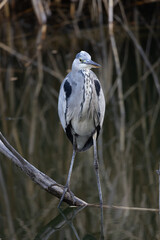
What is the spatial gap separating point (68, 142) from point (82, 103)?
146cm

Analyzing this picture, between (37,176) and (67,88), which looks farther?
(67,88)

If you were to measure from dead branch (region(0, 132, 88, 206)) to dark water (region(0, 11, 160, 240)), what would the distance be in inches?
3.4

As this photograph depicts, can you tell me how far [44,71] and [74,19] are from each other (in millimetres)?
2364

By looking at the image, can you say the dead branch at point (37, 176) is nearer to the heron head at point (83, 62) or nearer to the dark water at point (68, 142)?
the dark water at point (68, 142)

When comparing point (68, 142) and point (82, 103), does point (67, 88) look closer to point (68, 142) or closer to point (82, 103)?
point (82, 103)

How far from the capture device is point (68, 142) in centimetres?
475

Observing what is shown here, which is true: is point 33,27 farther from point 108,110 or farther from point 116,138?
point 116,138

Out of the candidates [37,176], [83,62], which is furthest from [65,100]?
[37,176]

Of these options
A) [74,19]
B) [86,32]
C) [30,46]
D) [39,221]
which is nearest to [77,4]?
[74,19]

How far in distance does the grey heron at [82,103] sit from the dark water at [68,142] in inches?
10.1

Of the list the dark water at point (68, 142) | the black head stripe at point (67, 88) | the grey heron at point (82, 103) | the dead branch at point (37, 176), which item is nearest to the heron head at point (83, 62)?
the grey heron at point (82, 103)

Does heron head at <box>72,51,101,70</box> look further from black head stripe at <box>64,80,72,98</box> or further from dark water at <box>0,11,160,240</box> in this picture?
dark water at <box>0,11,160,240</box>

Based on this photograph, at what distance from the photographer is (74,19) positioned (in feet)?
28.8

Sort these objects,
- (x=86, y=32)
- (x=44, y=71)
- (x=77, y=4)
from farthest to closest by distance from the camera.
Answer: (x=77, y=4) → (x=86, y=32) → (x=44, y=71)
